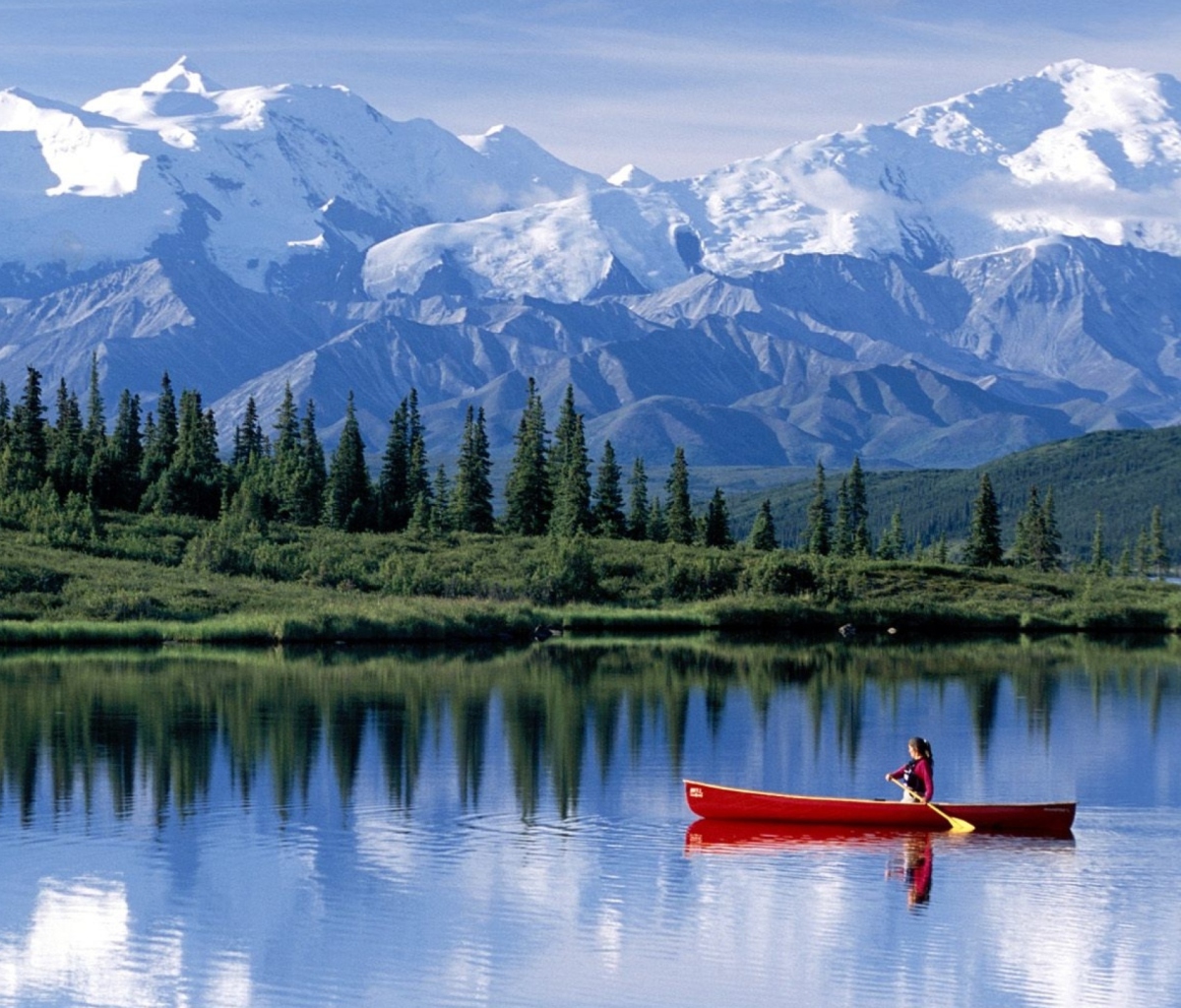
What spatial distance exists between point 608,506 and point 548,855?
114710 millimetres

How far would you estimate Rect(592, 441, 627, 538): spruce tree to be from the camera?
513 feet

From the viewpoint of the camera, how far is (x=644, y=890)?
135ft

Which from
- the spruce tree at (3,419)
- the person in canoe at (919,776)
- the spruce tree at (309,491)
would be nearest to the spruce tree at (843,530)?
the spruce tree at (309,491)

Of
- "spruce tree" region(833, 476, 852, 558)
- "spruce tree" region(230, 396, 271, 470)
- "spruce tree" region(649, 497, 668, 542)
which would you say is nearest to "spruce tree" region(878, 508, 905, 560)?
"spruce tree" region(833, 476, 852, 558)

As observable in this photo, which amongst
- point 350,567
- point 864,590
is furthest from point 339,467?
point 864,590

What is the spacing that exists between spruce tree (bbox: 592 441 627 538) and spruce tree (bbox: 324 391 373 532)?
55.0 ft

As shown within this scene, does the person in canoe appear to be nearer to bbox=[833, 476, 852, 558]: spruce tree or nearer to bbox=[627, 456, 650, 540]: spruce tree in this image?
bbox=[627, 456, 650, 540]: spruce tree

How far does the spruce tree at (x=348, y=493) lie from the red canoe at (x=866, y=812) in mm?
102283

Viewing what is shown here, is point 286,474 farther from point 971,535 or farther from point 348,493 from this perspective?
point 971,535

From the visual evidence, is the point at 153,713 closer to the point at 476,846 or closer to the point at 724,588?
the point at 476,846

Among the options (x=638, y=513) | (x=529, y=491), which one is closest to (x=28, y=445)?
(x=529, y=491)

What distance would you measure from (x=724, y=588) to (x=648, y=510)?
35.5 metres

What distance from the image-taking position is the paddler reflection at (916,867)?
41.4 meters

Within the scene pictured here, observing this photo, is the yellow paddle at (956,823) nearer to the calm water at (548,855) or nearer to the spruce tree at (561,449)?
the calm water at (548,855)
